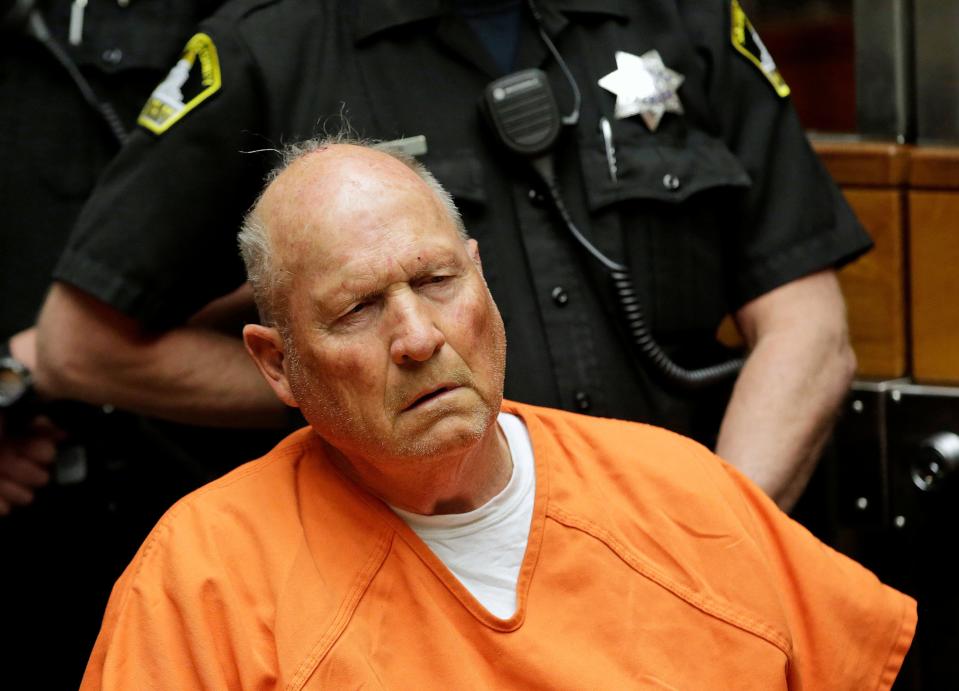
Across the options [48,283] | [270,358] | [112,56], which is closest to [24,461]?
[48,283]

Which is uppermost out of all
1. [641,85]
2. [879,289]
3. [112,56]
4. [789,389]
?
[112,56]

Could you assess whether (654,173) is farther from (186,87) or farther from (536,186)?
(186,87)

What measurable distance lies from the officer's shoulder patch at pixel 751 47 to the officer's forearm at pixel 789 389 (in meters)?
0.34

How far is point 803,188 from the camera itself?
2441 mm

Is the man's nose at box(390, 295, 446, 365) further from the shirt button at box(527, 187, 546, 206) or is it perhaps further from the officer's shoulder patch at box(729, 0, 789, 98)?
the officer's shoulder patch at box(729, 0, 789, 98)

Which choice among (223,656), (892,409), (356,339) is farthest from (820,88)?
(223,656)

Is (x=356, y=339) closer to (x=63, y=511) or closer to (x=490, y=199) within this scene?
(x=490, y=199)

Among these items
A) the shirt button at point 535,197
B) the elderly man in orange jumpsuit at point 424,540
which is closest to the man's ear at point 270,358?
the elderly man in orange jumpsuit at point 424,540

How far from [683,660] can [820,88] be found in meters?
2.09

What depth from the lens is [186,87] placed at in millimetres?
2217

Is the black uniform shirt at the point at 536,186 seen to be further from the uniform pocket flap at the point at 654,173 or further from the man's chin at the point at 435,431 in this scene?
the man's chin at the point at 435,431

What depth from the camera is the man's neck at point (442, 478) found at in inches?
70.0

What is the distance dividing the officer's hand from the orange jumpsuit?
79 centimetres

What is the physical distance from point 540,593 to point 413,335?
0.37 metres
